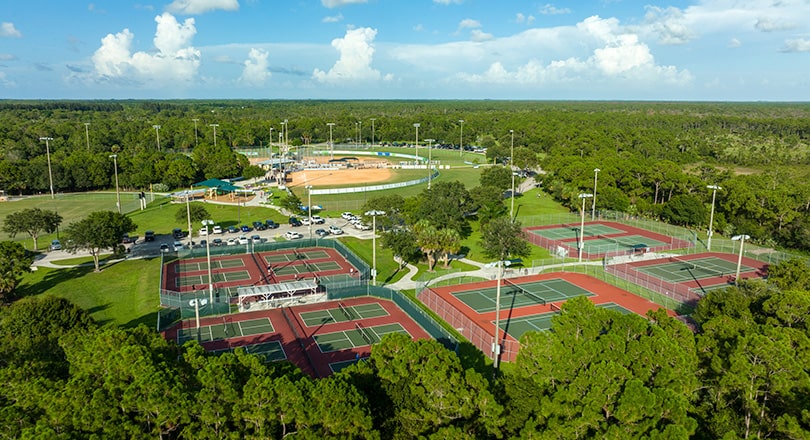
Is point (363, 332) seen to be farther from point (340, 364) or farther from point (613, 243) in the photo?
point (613, 243)

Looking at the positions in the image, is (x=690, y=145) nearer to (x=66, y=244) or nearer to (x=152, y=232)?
(x=152, y=232)

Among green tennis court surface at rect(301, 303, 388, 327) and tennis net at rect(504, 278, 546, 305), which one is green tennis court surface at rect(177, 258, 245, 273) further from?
tennis net at rect(504, 278, 546, 305)

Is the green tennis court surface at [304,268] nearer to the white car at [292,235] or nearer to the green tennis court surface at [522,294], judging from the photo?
the white car at [292,235]

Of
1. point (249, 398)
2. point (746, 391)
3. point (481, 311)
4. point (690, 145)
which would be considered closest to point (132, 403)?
point (249, 398)

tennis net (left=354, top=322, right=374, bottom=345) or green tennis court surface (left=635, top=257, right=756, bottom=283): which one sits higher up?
green tennis court surface (left=635, top=257, right=756, bottom=283)

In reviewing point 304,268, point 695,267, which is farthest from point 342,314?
point 695,267

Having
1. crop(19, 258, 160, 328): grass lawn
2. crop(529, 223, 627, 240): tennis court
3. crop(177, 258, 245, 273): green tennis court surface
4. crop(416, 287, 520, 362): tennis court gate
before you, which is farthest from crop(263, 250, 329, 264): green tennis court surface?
crop(529, 223, 627, 240): tennis court
